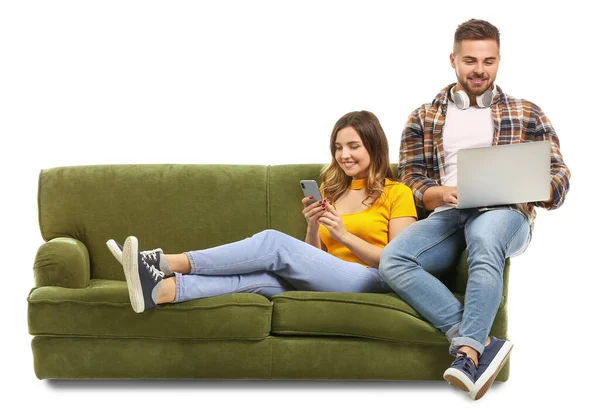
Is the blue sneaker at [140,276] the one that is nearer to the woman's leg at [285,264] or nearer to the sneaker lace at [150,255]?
the sneaker lace at [150,255]

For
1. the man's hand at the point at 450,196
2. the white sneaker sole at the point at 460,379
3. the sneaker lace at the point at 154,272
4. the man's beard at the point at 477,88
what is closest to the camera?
the white sneaker sole at the point at 460,379

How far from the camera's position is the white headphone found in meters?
3.39

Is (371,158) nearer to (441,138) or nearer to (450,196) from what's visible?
(441,138)

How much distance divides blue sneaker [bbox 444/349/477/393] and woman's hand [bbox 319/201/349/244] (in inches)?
26.7

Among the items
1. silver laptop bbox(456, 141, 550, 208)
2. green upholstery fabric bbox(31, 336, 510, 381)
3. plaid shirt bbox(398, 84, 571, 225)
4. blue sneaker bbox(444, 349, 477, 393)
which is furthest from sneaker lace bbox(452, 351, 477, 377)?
plaid shirt bbox(398, 84, 571, 225)

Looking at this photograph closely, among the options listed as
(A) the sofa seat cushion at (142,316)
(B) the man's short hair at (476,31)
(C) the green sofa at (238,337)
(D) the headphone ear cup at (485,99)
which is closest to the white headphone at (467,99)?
(D) the headphone ear cup at (485,99)

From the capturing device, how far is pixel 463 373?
2.76m

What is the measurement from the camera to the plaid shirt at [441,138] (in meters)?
3.29

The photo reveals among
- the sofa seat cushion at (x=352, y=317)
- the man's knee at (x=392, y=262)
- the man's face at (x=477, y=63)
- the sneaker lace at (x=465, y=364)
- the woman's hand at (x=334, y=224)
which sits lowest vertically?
→ the sneaker lace at (x=465, y=364)

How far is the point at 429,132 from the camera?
137 inches

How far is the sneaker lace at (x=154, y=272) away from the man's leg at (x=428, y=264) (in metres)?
0.82

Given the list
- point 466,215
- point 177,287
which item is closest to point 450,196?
point 466,215

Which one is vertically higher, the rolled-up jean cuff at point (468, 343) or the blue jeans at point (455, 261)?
the blue jeans at point (455, 261)

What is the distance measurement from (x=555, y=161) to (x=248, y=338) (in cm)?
140
